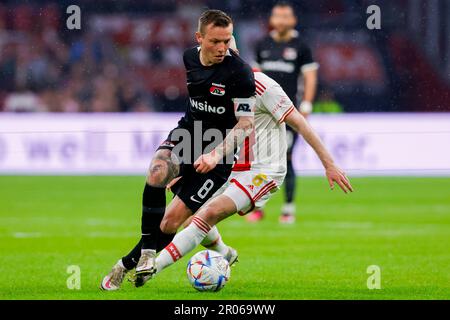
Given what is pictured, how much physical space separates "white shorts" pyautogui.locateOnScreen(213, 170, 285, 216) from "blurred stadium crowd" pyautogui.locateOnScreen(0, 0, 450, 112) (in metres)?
14.0

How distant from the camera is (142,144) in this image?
1702cm

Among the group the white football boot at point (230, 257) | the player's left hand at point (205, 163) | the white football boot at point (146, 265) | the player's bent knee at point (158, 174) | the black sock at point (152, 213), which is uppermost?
the player's left hand at point (205, 163)

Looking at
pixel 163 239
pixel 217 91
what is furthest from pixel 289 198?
pixel 217 91

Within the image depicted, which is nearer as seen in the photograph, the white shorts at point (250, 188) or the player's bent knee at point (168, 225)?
the white shorts at point (250, 188)

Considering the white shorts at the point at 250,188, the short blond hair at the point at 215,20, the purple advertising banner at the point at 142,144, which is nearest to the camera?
the short blond hair at the point at 215,20

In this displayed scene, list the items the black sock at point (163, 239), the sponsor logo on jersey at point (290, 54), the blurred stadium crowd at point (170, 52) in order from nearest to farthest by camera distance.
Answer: the black sock at point (163, 239)
the sponsor logo on jersey at point (290, 54)
the blurred stadium crowd at point (170, 52)

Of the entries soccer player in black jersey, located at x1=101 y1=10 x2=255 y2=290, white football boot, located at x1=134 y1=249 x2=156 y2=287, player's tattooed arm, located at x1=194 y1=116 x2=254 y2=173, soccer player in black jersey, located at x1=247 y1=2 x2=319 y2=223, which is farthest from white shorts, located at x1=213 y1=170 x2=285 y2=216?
soccer player in black jersey, located at x1=247 y1=2 x2=319 y2=223

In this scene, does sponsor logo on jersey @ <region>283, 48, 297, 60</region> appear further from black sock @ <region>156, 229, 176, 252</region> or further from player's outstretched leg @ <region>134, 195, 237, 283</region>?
player's outstretched leg @ <region>134, 195, 237, 283</region>

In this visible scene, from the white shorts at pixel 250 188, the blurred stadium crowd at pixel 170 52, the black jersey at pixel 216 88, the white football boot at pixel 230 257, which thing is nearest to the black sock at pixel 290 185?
the white football boot at pixel 230 257

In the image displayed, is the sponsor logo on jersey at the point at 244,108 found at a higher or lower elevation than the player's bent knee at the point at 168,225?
higher

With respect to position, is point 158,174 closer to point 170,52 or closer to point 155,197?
point 155,197

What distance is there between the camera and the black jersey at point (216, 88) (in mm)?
6699

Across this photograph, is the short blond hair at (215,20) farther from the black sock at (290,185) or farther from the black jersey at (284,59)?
the black jersey at (284,59)

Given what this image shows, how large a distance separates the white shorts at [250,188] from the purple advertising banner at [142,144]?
972cm
